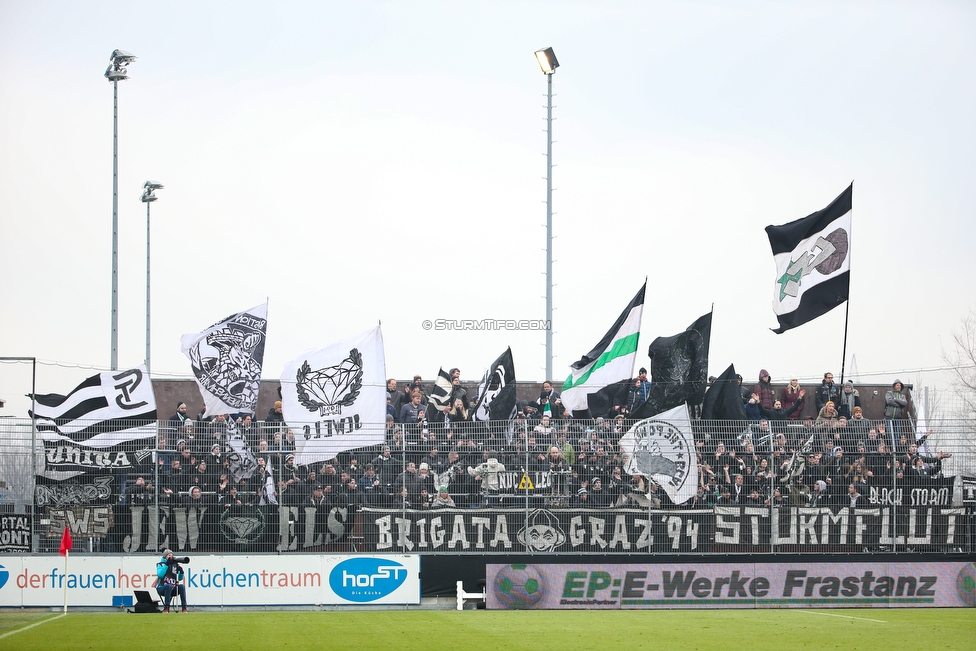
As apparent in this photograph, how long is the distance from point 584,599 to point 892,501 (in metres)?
6.21

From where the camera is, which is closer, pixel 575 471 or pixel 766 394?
pixel 575 471

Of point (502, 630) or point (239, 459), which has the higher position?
point (239, 459)

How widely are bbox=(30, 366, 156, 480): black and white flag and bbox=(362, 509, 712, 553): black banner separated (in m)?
4.63

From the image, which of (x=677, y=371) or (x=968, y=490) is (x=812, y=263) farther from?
(x=968, y=490)

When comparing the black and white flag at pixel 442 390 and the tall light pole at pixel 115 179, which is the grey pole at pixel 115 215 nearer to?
the tall light pole at pixel 115 179

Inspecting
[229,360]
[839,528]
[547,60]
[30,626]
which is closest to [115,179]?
[229,360]

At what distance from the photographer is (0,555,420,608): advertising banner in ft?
69.0

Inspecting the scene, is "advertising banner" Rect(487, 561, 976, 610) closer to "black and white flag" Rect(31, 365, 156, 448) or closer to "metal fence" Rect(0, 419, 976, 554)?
"metal fence" Rect(0, 419, 976, 554)

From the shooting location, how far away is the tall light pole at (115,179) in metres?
28.1

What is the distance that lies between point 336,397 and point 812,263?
1026 cm

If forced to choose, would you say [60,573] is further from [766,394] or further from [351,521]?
[766,394]

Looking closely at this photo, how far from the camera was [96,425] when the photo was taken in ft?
67.2

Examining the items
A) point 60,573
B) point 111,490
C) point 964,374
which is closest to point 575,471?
point 111,490

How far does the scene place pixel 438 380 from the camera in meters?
23.1
